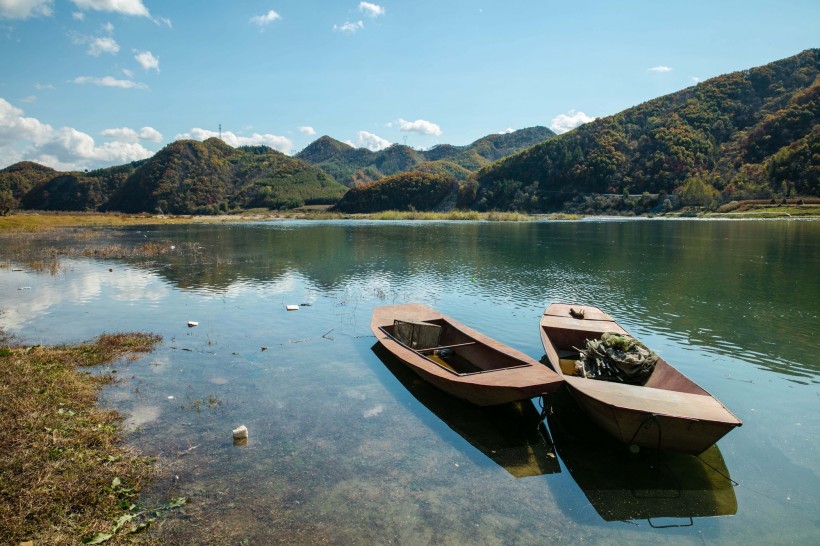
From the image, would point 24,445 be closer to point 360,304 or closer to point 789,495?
point 789,495

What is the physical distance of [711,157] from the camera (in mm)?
163625

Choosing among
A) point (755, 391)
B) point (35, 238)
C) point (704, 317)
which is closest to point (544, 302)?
Answer: point (704, 317)

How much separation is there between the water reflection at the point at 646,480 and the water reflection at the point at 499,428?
21.9 inches

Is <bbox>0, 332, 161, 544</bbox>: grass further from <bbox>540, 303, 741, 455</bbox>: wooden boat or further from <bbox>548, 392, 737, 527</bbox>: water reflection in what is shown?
<bbox>540, 303, 741, 455</bbox>: wooden boat

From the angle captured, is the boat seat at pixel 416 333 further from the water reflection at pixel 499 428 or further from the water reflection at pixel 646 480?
the water reflection at pixel 646 480

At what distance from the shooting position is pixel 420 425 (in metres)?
12.6

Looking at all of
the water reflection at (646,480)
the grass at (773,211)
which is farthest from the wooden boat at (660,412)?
the grass at (773,211)

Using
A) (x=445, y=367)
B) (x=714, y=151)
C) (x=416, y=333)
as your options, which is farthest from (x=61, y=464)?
(x=714, y=151)

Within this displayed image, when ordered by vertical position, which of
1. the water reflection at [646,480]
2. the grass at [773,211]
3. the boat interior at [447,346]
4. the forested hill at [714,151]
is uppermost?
the forested hill at [714,151]

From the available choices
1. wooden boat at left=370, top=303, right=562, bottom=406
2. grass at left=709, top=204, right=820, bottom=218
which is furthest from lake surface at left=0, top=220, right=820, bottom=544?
grass at left=709, top=204, right=820, bottom=218

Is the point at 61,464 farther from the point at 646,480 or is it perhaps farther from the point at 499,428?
the point at 646,480

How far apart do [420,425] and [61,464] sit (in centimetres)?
795

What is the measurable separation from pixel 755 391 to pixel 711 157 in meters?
183

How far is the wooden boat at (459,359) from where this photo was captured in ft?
38.1
